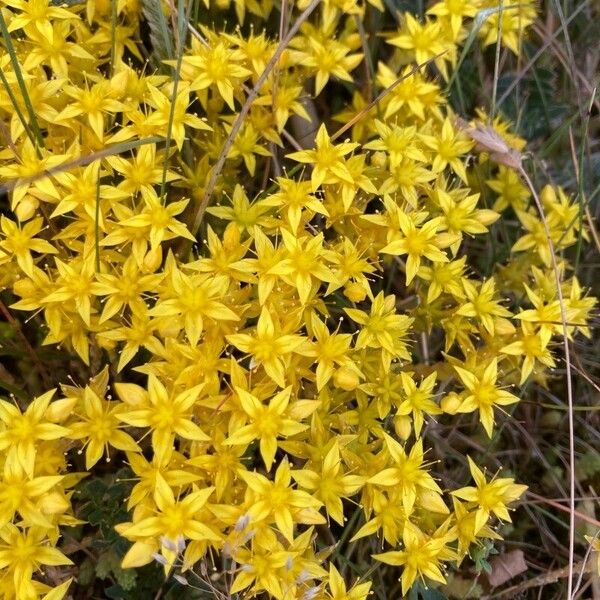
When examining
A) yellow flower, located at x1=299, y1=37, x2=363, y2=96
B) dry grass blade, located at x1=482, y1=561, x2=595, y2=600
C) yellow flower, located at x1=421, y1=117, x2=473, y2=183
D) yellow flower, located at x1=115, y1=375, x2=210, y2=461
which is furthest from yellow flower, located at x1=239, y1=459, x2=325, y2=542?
yellow flower, located at x1=299, y1=37, x2=363, y2=96

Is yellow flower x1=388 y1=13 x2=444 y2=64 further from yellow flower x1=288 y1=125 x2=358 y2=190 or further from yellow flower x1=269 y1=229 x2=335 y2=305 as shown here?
yellow flower x1=269 y1=229 x2=335 y2=305

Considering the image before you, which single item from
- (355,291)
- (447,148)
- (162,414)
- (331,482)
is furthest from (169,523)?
(447,148)

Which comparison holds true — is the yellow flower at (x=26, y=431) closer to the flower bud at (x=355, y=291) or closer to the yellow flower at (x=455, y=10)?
the flower bud at (x=355, y=291)

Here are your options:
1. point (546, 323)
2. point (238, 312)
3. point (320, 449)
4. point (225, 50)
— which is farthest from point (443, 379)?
point (225, 50)

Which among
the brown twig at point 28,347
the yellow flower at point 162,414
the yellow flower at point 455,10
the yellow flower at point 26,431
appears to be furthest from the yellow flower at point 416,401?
the yellow flower at point 455,10

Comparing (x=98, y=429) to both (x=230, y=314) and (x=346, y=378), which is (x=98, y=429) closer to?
(x=230, y=314)

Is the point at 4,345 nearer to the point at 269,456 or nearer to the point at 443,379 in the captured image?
the point at 269,456
